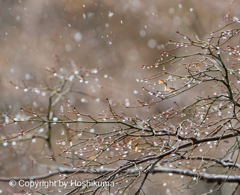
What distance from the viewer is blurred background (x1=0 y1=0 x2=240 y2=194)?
5.23m

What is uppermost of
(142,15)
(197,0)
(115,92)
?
(142,15)

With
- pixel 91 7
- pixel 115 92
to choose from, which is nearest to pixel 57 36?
pixel 91 7

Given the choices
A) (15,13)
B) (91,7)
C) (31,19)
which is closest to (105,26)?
(91,7)

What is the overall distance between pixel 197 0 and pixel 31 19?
3639 millimetres

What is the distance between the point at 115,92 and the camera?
5258mm

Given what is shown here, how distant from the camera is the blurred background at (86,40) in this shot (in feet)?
17.1

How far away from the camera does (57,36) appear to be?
566 cm

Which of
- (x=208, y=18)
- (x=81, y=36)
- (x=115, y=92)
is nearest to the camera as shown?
(x=208, y=18)

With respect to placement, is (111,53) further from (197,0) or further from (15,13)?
(15,13)

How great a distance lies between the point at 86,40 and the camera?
5.57m

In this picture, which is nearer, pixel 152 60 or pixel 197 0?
pixel 197 0

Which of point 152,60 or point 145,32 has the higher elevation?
point 145,32

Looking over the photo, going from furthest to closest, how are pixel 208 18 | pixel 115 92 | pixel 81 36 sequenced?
pixel 81 36
pixel 115 92
pixel 208 18

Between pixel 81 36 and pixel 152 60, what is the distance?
5.69ft
